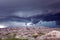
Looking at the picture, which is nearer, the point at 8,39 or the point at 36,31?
the point at 8,39

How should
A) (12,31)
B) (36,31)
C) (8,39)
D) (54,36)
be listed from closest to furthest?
Result: (54,36) → (8,39) → (36,31) → (12,31)

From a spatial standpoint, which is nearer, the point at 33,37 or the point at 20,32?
the point at 33,37

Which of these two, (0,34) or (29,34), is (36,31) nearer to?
(29,34)

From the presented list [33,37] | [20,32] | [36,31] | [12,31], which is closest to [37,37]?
[33,37]

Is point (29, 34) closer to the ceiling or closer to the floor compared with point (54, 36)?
closer to the ceiling

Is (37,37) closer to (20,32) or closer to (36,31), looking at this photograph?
(36,31)

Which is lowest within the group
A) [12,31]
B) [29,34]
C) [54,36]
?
[54,36]

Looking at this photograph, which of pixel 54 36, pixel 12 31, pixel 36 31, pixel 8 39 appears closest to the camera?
pixel 54 36

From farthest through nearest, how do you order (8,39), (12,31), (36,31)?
1. (12,31)
2. (36,31)
3. (8,39)

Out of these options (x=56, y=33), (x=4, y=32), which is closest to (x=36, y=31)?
(x=56, y=33)
